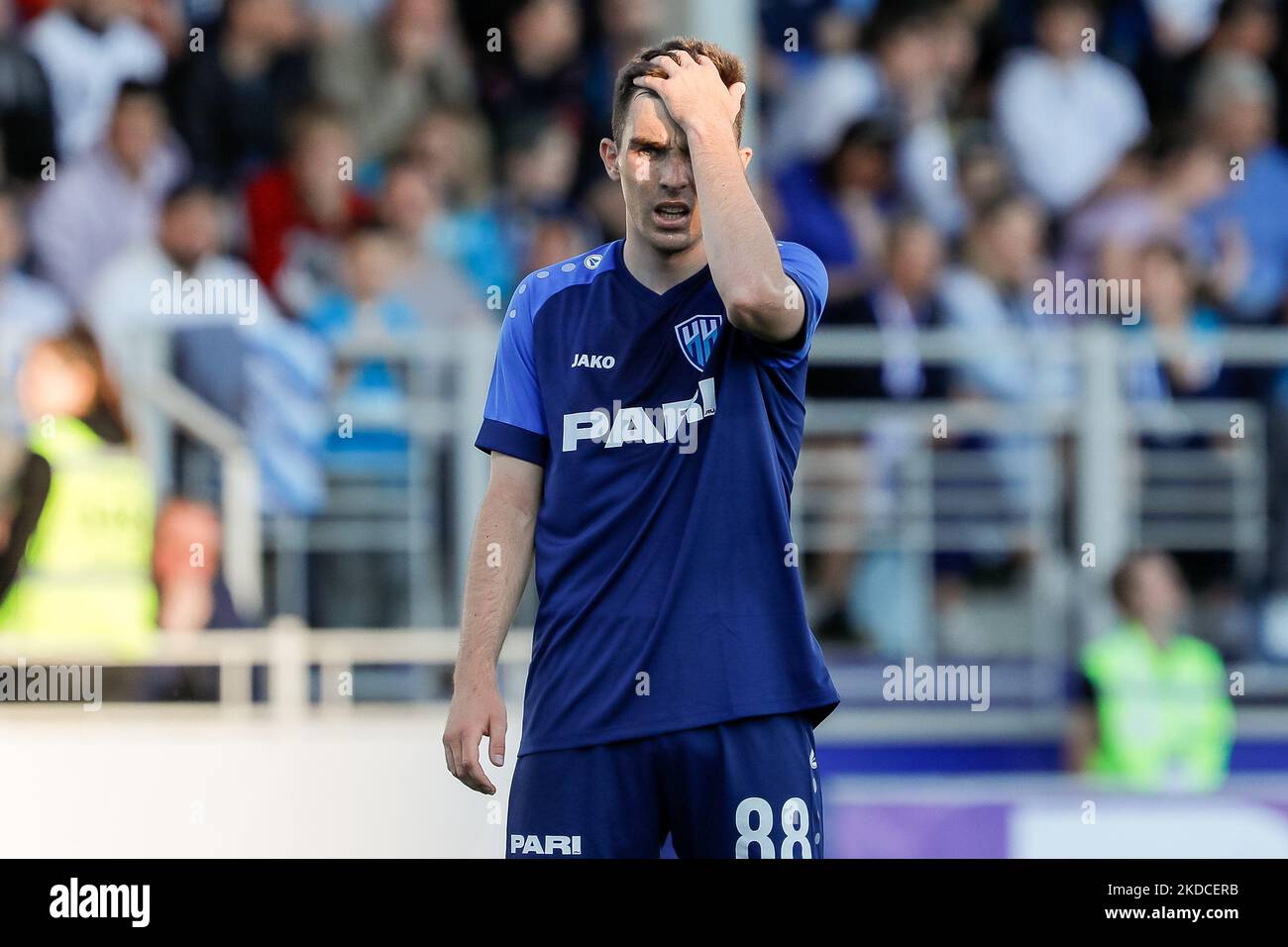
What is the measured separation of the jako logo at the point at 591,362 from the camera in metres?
3.40

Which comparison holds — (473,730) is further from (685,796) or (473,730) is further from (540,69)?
(540,69)

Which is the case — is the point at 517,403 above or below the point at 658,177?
below

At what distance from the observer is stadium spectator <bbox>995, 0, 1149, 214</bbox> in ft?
28.0

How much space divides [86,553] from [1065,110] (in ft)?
14.9

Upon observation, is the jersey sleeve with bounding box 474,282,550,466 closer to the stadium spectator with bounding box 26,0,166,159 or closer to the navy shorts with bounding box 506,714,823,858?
the navy shorts with bounding box 506,714,823,858

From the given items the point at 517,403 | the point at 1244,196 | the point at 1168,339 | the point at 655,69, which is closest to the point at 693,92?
the point at 655,69

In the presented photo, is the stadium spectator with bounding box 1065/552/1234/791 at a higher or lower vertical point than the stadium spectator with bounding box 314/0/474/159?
lower

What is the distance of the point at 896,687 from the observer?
6.88 metres

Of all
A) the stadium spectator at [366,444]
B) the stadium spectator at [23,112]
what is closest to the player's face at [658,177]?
the stadium spectator at [366,444]

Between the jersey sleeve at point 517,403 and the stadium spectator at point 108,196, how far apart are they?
457 cm

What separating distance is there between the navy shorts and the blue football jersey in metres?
0.04

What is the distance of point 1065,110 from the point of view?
8664 millimetres

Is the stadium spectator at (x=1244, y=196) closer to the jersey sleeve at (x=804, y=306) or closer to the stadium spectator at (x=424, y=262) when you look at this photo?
the stadium spectator at (x=424, y=262)
